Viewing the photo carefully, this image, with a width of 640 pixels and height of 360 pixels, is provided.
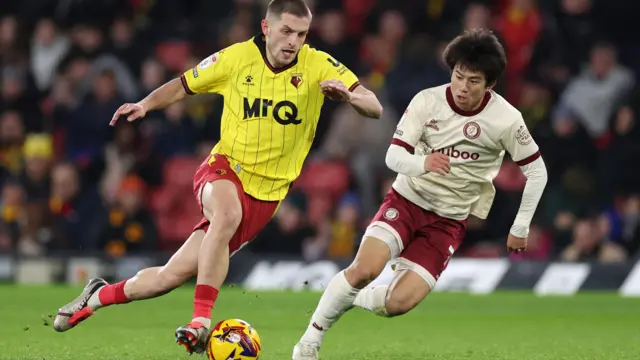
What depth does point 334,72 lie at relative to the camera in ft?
26.1

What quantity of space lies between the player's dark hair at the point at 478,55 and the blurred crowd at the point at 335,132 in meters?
7.06

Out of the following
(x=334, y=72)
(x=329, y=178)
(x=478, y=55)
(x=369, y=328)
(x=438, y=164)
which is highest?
(x=478, y=55)

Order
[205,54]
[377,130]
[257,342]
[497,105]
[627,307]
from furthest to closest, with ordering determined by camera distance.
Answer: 1. [205,54]
2. [377,130]
3. [627,307]
4. [497,105]
5. [257,342]

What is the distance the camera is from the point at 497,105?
774 cm

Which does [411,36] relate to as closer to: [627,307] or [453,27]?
[453,27]

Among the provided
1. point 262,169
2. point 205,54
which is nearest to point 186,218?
point 205,54

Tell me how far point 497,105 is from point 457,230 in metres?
0.86

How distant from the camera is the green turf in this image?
830cm

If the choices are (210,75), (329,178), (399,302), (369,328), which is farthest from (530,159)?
(329,178)

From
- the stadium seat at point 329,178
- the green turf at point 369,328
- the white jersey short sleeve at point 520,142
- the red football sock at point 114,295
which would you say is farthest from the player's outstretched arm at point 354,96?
the stadium seat at point 329,178

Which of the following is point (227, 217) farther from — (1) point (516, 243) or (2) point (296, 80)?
(1) point (516, 243)

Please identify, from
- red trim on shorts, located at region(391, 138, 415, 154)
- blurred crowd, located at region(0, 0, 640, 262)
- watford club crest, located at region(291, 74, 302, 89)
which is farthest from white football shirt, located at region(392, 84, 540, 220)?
blurred crowd, located at region(0, 0, 640, 262)

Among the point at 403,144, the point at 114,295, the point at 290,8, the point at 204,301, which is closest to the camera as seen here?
the point at 204,301

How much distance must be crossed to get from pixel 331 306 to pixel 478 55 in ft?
5.61
